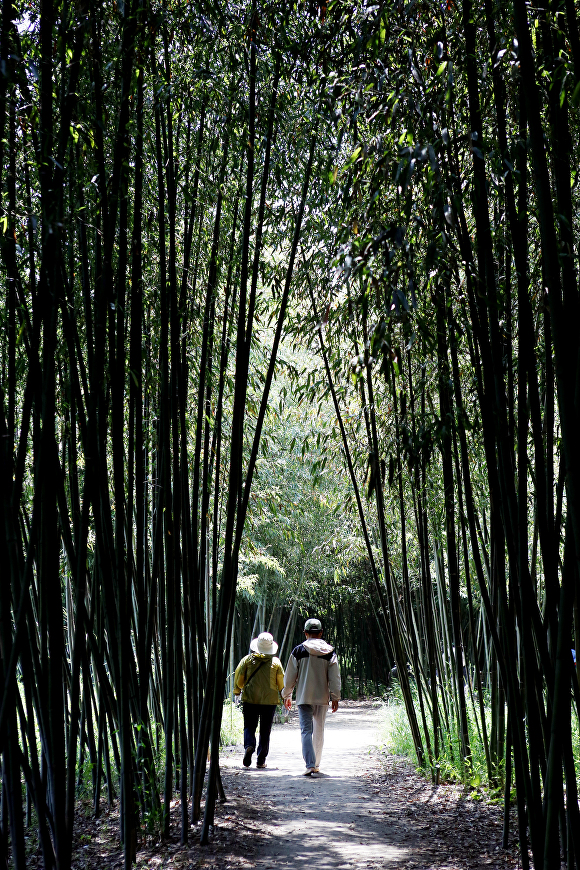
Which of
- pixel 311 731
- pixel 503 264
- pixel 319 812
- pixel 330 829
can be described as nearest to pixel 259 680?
pixel 311 731

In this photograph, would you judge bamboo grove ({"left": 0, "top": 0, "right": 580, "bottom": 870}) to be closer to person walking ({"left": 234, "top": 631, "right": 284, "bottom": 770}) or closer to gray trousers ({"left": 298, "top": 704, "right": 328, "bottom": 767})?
gray trousers ({"left": 298, "top": 704, "right": 328, "bottom": 767})

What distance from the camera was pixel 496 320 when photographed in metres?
2.26

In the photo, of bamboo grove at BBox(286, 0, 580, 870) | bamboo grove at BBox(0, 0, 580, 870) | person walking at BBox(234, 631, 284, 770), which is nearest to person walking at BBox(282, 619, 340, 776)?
person walking at BBox(234, 631, 284, 770)

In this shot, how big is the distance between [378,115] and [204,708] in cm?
251

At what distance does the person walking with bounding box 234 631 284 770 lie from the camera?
17.2ft

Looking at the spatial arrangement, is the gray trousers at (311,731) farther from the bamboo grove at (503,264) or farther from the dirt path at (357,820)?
the bamboo grove at (503,264)

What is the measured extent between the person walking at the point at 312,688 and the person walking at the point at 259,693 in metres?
0.11

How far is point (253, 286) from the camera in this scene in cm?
321

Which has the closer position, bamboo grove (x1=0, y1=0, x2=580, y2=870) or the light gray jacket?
bamboo grove (x1=0, y1=0, x2=580, y2=870)

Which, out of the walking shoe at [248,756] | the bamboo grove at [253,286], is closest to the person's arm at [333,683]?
the walking shoe at [248,756]

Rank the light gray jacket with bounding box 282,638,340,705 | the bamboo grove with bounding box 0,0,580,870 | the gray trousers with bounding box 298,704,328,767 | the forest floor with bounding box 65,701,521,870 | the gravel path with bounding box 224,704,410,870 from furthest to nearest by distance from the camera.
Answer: the light gray jacket with bounding box 282,638,340,705 < the gray trousers with bounding box 298,704,328,767 < the gravel path with bounding box 224,704,410,870 < the forest floor with bounding box 65,701,521,870 < the bamboo grove with bounding box 0,0,580,870

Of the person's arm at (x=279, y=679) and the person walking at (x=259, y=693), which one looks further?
the person's arm at (x=279, y=679)

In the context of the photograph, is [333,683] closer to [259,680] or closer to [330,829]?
[259,680]

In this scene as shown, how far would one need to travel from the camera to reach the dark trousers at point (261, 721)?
5.24 metres
